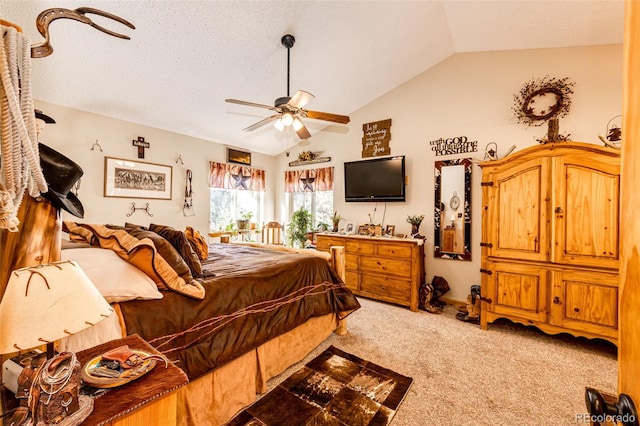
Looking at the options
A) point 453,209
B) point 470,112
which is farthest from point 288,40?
point 453,209

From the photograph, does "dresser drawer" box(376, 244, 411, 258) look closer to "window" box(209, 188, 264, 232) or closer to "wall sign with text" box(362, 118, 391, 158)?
"wall sign with text" box(362, 118, 391, 158)

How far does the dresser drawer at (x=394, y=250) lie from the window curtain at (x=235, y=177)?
112 inches

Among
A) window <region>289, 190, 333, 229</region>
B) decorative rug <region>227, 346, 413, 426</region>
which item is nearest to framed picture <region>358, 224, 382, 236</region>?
window <region>289, 190, 333, 229</region>

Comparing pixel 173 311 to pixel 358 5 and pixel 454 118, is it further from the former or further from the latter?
pixel 454 118

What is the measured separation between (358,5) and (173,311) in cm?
309

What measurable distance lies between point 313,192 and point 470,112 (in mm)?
2894

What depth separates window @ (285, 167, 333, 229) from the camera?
16.2 feet

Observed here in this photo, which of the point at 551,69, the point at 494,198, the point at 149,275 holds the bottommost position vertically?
the point at 149,275

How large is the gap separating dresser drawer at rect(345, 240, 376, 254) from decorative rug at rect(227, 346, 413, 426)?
66.8 inches

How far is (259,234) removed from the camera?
5402mm

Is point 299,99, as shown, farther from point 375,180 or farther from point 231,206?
point 231,206

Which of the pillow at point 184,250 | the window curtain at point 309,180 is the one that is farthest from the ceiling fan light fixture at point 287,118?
the window curtain at point 309,180

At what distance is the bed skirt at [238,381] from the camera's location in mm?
1471

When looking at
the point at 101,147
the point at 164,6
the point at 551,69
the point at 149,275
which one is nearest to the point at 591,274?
the point at 551,69
